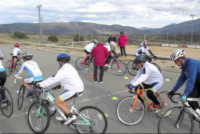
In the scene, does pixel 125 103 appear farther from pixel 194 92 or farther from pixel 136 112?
pixel 194 92

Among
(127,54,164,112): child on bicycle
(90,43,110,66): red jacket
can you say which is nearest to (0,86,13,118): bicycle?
(127,54,164,112): child on bicycle

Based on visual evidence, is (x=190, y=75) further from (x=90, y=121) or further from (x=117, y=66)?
(x=117, y=66)

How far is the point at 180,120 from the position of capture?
438cm

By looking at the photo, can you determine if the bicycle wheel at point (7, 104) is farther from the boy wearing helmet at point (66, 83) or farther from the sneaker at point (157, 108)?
the sneaker at point (157, 108)

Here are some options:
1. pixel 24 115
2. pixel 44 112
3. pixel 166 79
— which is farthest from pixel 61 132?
pixel 166 79

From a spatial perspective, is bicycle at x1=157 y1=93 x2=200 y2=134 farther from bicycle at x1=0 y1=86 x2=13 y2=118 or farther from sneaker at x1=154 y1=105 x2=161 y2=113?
bicycle at x1=0 y1=86 x2=13 y2=118

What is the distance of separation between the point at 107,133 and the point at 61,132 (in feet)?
3.40

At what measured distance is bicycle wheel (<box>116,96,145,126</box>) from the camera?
17.2ft

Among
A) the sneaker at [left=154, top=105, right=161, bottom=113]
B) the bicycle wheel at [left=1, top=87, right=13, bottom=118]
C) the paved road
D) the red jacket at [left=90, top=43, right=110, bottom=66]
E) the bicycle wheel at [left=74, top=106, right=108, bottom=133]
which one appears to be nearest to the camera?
the bicycle wheel at [left=74, top=106, right=108, bottom=133]

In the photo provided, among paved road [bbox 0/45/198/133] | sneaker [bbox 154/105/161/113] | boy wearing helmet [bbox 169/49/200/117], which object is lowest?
paved road [bbox 0/45/198/133]

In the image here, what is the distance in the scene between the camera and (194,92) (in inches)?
173

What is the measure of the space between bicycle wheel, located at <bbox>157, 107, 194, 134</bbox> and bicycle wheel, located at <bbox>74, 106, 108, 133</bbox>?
1178mm

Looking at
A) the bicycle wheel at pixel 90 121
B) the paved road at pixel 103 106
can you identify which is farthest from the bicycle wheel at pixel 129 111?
the bicycle wheel at pixel 90 121

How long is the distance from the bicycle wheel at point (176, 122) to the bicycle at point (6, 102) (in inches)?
152
